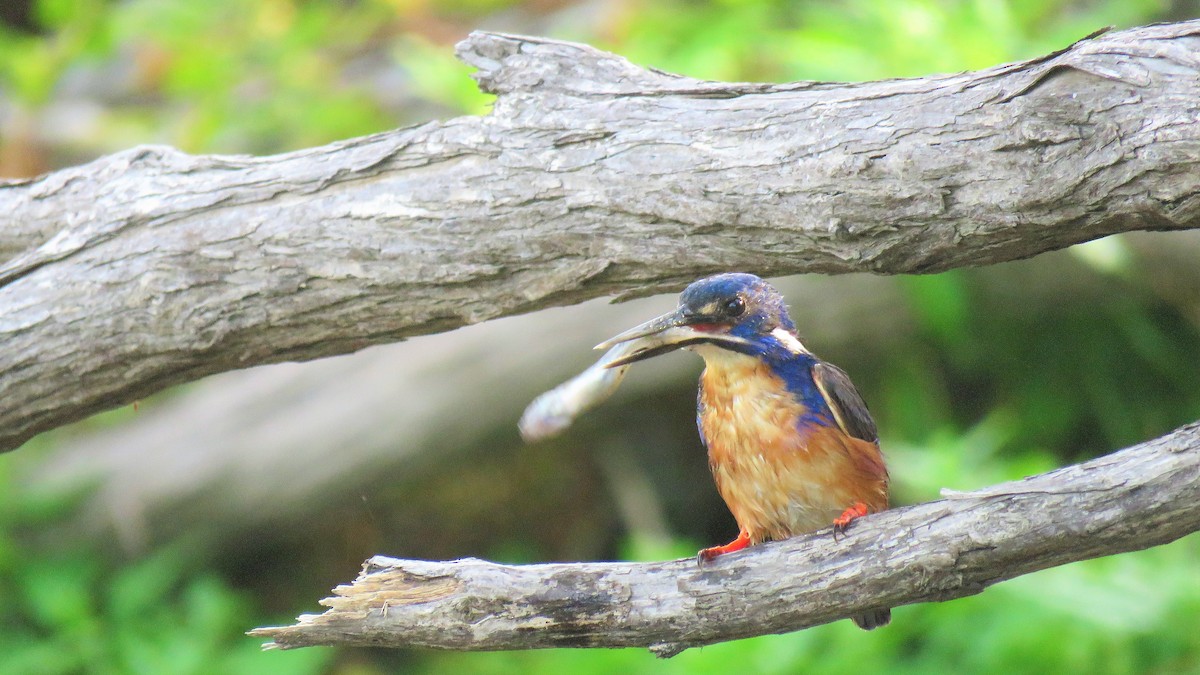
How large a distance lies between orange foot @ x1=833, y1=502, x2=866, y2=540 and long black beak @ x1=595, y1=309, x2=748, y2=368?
0.58 metres

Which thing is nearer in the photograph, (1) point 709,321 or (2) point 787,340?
(1) point 709,321

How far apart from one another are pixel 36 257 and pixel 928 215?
8.16 feet

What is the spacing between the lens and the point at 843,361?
22.4 feet

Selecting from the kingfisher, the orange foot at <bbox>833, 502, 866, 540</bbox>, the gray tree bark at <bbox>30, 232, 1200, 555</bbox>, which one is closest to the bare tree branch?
the orange foot at <bbox>833, 502, 866, 540</bbox>

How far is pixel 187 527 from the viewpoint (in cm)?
672

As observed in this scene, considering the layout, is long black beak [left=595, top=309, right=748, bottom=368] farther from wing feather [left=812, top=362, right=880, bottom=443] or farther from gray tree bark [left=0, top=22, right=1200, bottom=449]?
wing feather [left=812, top=362, right=880, bottom=443]

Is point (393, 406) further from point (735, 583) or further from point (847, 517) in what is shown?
point (735, 583)

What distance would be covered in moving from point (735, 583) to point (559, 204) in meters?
1.06

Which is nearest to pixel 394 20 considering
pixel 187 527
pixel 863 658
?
pixel 187 527

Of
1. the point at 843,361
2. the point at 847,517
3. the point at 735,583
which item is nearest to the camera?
the point at 735,583

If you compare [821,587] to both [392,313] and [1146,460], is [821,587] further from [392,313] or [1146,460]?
[392,313]

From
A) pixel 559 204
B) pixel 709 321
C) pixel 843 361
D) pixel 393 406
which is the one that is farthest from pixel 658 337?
pixel 843 361

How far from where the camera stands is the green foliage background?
5559 mm

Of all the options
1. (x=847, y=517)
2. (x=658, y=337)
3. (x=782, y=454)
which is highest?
(x=658, y=337)
